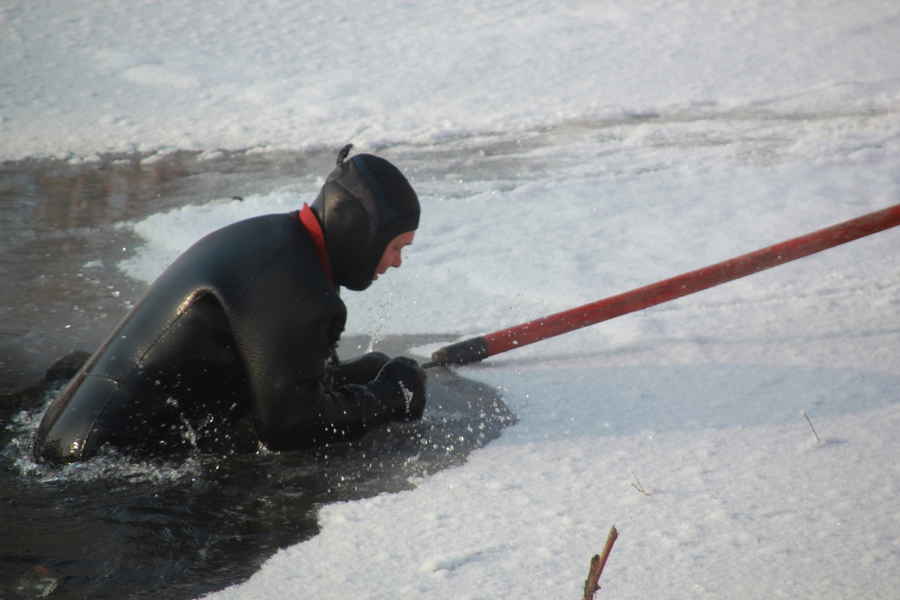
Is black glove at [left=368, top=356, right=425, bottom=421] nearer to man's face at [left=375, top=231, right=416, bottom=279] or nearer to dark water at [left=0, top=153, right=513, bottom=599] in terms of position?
dark water at [left=0, top=153, right=513, bottom=599]

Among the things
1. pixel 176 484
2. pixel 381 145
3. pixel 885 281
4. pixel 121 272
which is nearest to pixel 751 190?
pixel 885 281

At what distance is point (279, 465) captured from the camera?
11.8 feet

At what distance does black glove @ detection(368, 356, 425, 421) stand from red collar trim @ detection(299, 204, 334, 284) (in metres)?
0.48

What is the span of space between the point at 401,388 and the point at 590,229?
239 cm

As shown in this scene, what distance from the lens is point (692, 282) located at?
404cm

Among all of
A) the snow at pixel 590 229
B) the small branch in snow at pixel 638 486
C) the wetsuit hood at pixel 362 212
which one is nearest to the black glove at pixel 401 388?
the snow at pixel 590 229

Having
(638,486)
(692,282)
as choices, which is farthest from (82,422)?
(692,282)

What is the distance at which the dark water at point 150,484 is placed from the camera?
2.99 m

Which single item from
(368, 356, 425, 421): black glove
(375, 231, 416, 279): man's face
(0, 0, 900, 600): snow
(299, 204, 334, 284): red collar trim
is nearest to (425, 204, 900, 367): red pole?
(0, 0, 900, 600): snow

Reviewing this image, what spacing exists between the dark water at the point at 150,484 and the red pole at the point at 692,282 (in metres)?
0.24

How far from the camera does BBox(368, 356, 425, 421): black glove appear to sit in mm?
3723

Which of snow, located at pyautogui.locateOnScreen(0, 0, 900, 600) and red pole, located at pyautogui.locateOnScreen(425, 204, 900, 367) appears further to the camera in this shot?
red pole, located at pyautogui.locateOnScreen(425, 204, 900, 367)

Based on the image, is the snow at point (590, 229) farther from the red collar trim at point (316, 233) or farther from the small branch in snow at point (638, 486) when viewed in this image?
the red collar trim at point (316, 233)

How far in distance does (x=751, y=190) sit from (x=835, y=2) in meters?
4.44
